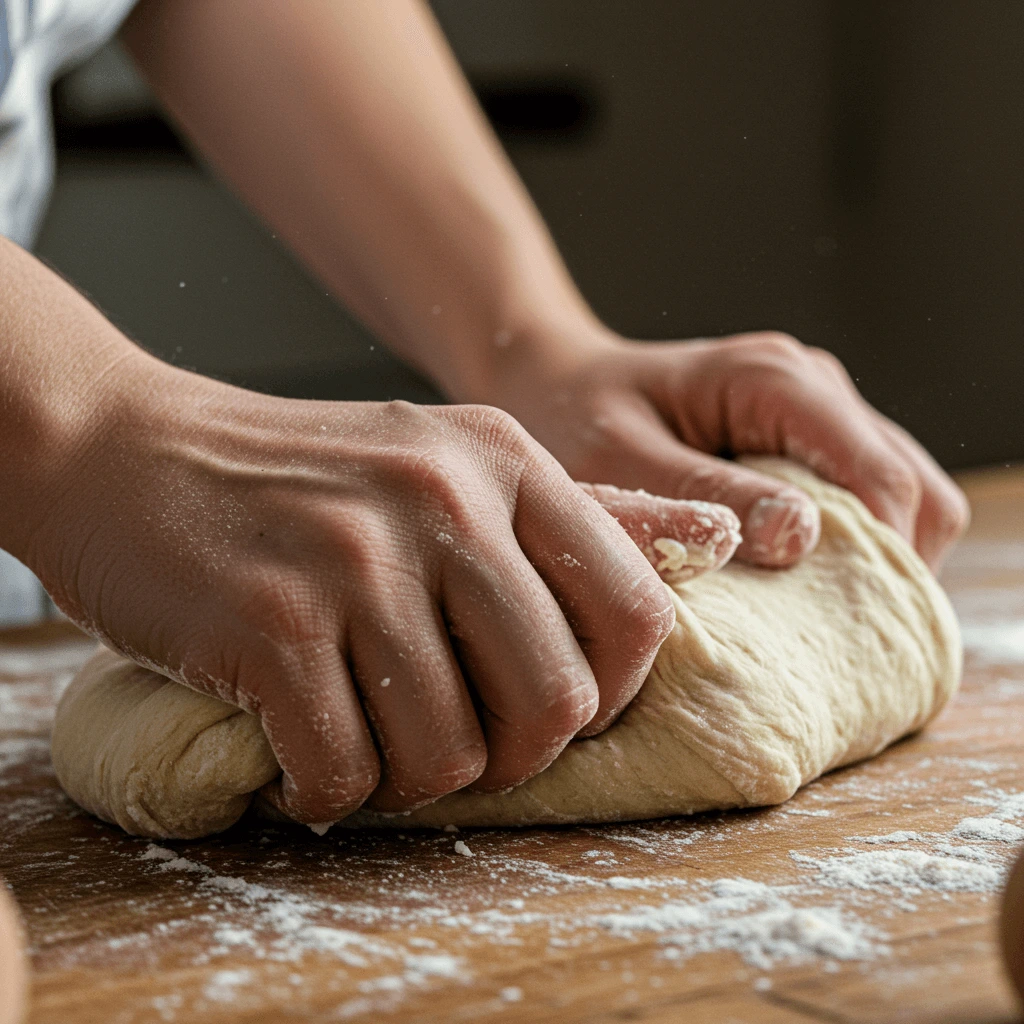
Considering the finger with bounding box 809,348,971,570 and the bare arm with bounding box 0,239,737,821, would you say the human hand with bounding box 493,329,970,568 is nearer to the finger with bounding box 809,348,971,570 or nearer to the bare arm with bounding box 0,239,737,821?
the finger with bounding box 809,348,971,570

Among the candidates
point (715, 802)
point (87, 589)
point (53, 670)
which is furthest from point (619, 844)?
point (53, 670)

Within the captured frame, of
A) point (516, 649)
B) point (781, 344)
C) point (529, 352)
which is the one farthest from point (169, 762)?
point (781, 344)

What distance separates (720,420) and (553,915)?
2.03 ft

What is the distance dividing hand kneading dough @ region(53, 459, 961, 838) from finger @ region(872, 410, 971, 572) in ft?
0.74

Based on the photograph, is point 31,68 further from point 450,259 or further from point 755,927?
point 755,927

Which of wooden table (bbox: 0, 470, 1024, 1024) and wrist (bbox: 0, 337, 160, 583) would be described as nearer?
wooden table (bbox: 0, 470, 1024, 1024)

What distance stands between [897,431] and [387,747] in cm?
73

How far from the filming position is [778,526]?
987 millimetres

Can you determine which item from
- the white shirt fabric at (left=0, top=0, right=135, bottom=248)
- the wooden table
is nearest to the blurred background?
the white shirt fabric at (left=0, top=0, right=135, bottom=248)

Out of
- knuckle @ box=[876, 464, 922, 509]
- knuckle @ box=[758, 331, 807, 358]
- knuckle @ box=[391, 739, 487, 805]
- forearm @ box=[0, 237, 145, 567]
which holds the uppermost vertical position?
forearm @ box=[0, 237, 145, 567]

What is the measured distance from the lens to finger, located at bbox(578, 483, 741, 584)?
0.84 metres

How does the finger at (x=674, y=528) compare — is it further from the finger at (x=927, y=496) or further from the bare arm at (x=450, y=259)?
the finger at (x=927, y=496)

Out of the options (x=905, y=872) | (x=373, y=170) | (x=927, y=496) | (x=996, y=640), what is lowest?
(x=996, y=640)

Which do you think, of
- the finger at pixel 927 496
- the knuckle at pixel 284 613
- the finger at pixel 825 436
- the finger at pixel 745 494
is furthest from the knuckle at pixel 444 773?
the finger at pixel 927 496
